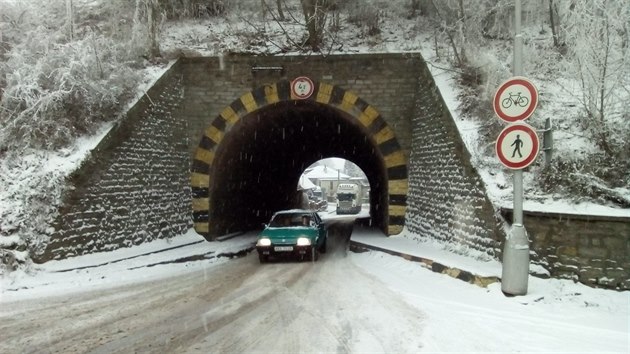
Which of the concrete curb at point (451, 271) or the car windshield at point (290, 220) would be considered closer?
the concrete curb at point (451, 271)

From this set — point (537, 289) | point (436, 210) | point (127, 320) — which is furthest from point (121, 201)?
point (537, 289)

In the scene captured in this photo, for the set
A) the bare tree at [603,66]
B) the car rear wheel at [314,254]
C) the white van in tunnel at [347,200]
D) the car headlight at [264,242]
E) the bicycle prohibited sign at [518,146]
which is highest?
the bare tree at [603,66]

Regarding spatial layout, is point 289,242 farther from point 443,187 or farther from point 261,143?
point 261,143

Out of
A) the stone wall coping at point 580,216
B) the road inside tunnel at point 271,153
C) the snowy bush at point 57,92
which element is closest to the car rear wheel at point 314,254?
the road inside tunnel at point 271,153

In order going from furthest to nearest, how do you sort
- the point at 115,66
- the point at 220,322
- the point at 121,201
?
the point at 115,66 → the point at 121,201 → the point at 220,322

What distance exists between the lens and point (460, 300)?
7.33 meters

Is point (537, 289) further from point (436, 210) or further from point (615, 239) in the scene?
point (436, 210)

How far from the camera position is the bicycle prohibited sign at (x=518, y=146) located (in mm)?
6906

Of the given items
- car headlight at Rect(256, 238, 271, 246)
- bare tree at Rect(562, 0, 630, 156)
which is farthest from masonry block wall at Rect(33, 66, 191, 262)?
bare tree at Rect(562, 0, 630, 156)

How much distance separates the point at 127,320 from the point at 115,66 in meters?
8.30

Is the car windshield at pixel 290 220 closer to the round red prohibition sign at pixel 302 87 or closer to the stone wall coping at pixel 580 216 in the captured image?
the round red prohibition sign at pixel 302 87

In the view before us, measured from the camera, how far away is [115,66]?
499 inches

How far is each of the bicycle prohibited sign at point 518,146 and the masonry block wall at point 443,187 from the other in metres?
2.00

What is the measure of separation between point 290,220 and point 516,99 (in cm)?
790
